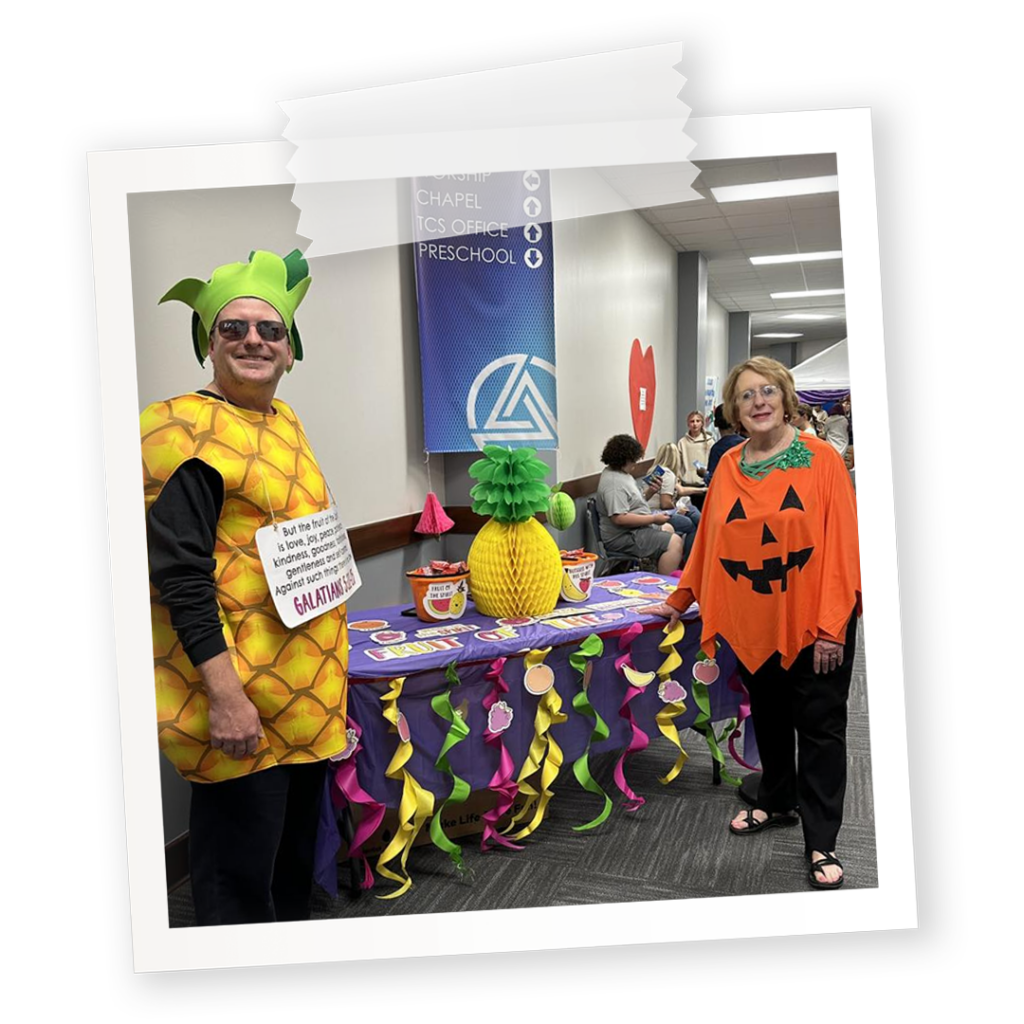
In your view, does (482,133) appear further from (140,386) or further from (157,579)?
(157,579)

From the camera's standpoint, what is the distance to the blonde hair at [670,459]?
3141 millimetres

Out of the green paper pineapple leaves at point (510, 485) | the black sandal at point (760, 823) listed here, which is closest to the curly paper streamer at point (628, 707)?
the black sandal at point (760, 823)

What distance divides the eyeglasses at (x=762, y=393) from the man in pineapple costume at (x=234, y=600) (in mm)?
935

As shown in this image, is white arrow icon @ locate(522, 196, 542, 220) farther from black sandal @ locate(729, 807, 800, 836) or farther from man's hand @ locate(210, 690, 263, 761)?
black sandal @ locate(729, 807, 800, 836)

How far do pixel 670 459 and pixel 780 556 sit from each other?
157 cm

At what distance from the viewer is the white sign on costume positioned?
1302mm

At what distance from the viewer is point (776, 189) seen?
5.15 feet

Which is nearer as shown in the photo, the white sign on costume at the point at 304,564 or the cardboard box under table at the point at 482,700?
the white sign on costume at the point at 304,564

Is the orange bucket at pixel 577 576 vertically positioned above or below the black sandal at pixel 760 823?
above

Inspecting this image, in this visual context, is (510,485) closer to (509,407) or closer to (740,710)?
(509,407)

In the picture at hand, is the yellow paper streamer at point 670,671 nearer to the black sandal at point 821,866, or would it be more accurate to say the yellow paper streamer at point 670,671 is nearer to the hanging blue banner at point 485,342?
the black sandal at point 821,866

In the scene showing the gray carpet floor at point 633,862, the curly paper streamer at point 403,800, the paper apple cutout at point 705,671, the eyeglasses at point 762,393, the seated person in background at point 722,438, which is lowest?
the gray carpet floor at point 633,862

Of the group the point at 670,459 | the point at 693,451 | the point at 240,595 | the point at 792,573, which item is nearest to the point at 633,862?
the point at 792,573

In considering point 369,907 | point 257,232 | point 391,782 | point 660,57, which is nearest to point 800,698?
point 391,782
